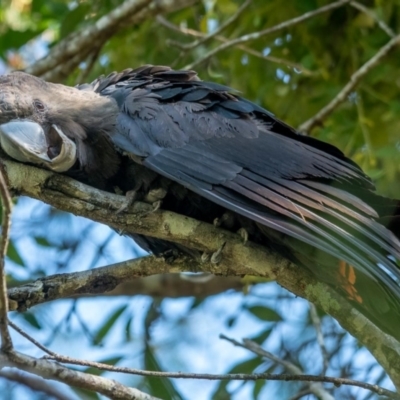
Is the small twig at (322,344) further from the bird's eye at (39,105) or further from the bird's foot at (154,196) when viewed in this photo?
the bird's eye at (39,105)

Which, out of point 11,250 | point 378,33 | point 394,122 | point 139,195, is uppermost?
point 378,33

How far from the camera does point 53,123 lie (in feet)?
10.4

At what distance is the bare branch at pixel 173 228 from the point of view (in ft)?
8.88

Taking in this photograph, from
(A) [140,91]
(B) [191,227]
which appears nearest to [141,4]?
(A) [140,91]

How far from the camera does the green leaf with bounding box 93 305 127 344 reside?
4243 millimetres

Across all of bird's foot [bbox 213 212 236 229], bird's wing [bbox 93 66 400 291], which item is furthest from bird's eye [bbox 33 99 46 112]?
bird's foot [bbox 213 212 236 229]

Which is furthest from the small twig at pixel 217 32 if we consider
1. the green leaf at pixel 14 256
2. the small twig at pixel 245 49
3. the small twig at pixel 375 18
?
the green leaf at pixel 14 256

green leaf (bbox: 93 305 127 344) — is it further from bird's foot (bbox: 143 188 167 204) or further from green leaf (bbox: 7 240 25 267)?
bird's foot (bbox: 143 188 167 204)

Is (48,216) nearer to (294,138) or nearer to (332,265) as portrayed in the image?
(294,138)

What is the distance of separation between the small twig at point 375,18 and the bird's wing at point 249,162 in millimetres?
1264

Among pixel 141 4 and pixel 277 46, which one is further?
pixel 277 46

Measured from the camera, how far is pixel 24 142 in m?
2.85

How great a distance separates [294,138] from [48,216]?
7.66 feet

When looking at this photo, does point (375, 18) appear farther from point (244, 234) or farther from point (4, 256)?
point (4, 256)
